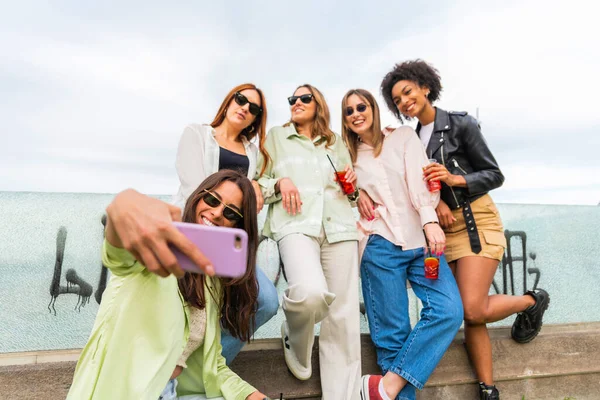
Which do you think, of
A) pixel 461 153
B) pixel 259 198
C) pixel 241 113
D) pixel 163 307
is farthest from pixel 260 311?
pixel 461 153

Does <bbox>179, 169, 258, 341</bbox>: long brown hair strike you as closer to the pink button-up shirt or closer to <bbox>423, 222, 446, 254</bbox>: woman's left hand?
the pink button-up shirt

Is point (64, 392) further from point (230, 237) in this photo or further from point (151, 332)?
point (230, 237)

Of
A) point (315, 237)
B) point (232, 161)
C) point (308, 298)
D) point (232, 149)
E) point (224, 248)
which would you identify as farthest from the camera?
point (232, 149)

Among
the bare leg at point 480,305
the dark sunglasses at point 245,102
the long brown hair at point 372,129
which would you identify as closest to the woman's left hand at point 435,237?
the bare leg at point 480,305

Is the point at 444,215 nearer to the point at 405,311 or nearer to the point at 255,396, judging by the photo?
the point at 405,311

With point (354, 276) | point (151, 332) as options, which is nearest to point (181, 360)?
point (151, 332)

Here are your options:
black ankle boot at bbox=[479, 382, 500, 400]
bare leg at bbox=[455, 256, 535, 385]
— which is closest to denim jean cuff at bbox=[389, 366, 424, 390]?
bare leg at bbox=[455, 256, 535, 385]

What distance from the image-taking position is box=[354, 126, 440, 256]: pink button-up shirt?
3162 millimetres

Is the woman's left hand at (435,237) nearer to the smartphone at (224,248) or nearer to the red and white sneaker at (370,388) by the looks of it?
the red and white sneaker at (370,388)

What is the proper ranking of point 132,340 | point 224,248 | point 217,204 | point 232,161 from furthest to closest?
1. point 232,161
2. point 217,204
3. point 132,340
4. point 224,248

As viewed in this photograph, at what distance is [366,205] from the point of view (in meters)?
3.25

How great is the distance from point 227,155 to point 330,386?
1649mm

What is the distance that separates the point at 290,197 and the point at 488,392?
2088 mm

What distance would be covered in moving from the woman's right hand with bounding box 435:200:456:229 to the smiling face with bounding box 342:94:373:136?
0.81 metres
